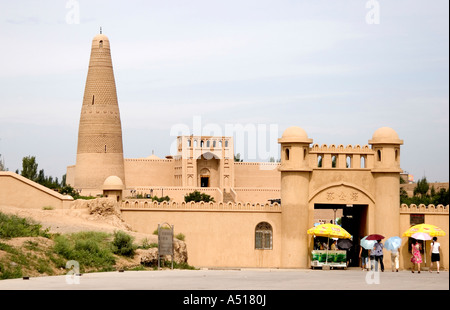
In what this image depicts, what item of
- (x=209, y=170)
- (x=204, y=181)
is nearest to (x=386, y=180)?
(x=209, y=170)

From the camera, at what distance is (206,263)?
2956 centimetres

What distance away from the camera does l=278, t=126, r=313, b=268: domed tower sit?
96.4 feet

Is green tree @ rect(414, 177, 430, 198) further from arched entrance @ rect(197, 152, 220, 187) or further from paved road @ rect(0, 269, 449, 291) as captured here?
paved road @ rect(0, 269, 449, 291)

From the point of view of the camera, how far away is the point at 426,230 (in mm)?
27438

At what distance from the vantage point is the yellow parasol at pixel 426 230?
89.2 feet

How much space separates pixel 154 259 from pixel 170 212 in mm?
7228

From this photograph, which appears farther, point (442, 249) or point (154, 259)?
point (442, 249)

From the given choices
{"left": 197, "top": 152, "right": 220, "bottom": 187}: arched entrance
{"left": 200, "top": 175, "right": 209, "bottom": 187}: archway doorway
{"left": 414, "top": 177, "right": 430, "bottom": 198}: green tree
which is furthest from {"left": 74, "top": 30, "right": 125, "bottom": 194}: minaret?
{"left": 414, "top": 177, "right": 430, "bottom": 198}: green tree

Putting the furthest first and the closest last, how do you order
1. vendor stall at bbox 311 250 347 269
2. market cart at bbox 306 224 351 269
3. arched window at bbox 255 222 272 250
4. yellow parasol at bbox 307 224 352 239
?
1. arched window at bbox 255 222 272 250
2. vendor stall at bbox 311 250 347 269
3. market cart at bbox 306 224 351 269
4. yellow parasol at bbox 307 224 352 239

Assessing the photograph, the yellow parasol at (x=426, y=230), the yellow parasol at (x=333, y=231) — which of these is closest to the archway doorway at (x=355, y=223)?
the yellow parasol at (x=426, y=230)

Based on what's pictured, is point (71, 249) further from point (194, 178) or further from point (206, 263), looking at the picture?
point (194, 178)

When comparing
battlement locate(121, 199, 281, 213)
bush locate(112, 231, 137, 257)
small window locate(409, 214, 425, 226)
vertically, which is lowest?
bush locate(112, 231, 137, 257)

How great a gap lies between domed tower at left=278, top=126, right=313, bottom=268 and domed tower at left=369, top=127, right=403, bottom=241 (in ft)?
7.88
